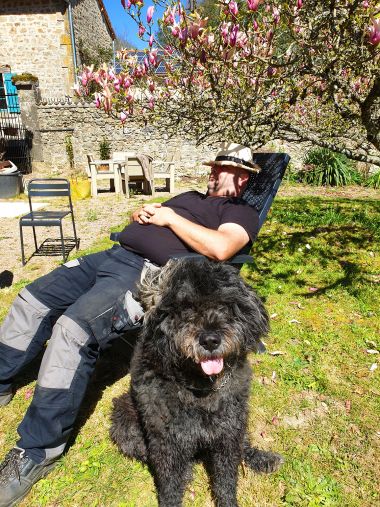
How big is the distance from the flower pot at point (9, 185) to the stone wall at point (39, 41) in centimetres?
1063

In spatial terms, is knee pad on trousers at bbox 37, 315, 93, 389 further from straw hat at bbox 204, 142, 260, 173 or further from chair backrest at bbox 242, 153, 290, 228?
chair backrest at bbox 242, 153, 290, 228

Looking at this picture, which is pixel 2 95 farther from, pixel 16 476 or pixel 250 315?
pixel 250 315

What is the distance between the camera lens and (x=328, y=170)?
1088cm

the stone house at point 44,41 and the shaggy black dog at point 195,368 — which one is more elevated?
the stone house at point 44,41

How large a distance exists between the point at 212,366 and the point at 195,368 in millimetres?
132

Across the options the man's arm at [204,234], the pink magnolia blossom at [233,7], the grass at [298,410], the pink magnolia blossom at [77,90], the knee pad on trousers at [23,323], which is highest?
the pink magnolia blossom at [233,7]

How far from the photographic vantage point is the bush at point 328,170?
10.8 meters

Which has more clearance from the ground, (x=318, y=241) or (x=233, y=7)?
(x=233, y=7)

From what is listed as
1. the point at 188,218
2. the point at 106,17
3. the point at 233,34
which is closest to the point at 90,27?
the point at 106,17

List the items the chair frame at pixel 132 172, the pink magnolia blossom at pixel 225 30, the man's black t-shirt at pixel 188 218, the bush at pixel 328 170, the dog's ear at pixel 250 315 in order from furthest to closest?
the bush at pixel 328 170
the chair frame at pixel 132 172
the pink magnolia blossom at pixel 225 30
the man's black t-shirt at pixel 188 218
the dog's ear at pixel 250 315

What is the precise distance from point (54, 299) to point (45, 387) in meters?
0.71

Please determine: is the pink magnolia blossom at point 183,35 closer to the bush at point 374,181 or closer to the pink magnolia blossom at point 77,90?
the pink magnolia blossom at point 77,90

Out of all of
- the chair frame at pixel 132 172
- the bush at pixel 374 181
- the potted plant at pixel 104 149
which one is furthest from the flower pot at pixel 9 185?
the bush at pixel 374 181

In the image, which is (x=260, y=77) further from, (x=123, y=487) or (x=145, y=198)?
(x=145, y=198)
